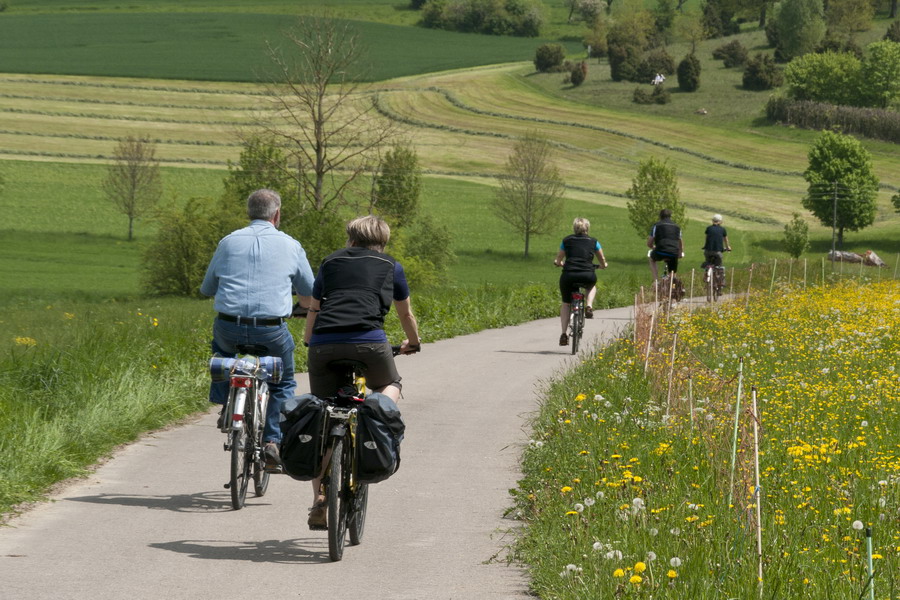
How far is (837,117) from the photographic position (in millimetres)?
114188

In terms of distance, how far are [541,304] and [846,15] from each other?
143 m

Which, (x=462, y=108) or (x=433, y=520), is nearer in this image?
(x=433, y=520)

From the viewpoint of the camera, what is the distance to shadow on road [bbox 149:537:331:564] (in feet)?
21.5

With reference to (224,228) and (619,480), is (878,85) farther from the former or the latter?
(619,480)

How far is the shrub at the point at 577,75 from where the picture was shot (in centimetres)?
13012

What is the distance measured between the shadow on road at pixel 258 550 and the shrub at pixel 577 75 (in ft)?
413

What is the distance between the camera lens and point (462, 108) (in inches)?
4641

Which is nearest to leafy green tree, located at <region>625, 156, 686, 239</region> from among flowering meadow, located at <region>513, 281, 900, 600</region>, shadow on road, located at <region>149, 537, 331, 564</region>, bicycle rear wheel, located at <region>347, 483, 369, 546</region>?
flowering meadow, located at <region>513, 281, 900, 600</region>

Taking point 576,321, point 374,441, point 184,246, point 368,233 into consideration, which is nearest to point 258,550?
point 374,441

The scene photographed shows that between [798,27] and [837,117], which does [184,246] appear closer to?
[837,117]

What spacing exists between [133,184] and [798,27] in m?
93.5

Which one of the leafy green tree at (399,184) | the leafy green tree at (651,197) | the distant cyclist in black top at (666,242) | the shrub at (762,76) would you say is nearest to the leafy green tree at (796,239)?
the leafy green tree at (651,197)

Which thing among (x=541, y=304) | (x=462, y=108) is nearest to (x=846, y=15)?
(x=462, y=108)

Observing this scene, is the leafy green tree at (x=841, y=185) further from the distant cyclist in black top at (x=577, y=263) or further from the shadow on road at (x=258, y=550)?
the shadow on road at (x=258, y=550)
